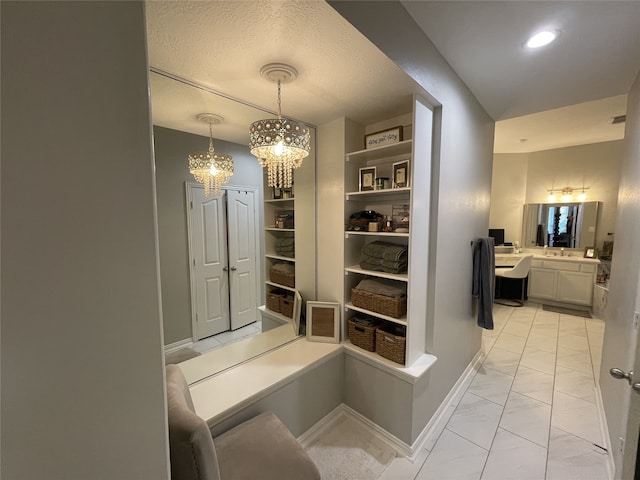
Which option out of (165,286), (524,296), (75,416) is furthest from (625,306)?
(524,296)

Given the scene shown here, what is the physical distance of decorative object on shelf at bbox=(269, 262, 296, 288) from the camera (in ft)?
7.34

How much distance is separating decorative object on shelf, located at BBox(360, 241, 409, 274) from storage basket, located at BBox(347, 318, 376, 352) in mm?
435

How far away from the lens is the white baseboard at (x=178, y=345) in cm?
164

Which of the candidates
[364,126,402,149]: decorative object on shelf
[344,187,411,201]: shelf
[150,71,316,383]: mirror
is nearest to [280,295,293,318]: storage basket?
[150,71,316,383]: mirror

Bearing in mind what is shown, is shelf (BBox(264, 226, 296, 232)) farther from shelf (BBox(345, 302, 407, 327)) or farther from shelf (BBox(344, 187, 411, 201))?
shelf (BBox(345, 302, 407, 327))

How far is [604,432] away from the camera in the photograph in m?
1.89

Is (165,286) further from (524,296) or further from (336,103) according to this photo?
(524,296)

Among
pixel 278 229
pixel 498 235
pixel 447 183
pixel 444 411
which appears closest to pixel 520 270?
pixel 498 235

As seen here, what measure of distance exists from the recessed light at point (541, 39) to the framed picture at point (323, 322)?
2.08 metres

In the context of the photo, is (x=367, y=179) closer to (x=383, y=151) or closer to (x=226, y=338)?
(x=383, y=151)

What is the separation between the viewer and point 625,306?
65.4 inches

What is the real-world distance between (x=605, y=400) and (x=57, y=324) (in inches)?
127

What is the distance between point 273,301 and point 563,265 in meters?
4.98

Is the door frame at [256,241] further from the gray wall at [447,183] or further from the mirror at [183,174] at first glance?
the gray wall at [447,183]
